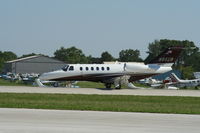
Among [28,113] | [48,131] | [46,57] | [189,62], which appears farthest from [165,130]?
[189,62]

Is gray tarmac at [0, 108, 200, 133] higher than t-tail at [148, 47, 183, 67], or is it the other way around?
t-tail at [148, 47, 183, 67]

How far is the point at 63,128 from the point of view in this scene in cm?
1259

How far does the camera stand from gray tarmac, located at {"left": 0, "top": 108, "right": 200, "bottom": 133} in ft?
40.5

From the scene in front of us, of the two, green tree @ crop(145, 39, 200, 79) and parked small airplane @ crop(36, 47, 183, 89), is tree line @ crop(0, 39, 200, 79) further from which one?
parked small airplane @ crop(36, 47, 183, 89)

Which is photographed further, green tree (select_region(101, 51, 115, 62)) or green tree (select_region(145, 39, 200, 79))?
green tree (select_region(101, 51, 115, 62))

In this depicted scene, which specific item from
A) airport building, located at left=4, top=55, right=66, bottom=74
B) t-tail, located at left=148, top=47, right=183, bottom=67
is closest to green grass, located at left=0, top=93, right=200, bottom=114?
t-tail, located at left=148, top=47, right=183, bottom=67

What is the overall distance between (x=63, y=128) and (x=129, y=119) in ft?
11.3

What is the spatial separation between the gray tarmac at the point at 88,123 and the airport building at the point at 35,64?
108m

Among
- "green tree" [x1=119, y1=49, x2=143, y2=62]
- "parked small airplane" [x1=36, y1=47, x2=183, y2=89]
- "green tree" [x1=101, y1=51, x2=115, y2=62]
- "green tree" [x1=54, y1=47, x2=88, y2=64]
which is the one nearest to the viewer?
"parked small airplane" [x1=36, y1=47, x2=183, y2=89]

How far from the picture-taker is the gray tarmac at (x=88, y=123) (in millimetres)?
12344

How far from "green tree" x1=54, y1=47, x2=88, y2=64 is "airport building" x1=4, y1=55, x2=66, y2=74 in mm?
23060

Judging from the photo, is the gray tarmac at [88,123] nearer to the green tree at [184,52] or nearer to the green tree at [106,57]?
the green tree at [184,52]

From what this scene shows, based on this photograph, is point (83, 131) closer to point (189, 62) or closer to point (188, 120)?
point (188, 120)

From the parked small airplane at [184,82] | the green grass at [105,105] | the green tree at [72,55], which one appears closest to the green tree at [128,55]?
the green tree at [72,55]
